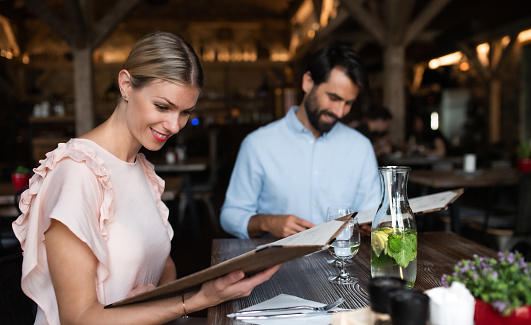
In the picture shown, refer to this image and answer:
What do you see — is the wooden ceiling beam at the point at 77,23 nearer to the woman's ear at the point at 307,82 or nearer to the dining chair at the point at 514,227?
the woman's ear at the point at 307,82

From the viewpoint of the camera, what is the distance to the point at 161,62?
4.43 feet

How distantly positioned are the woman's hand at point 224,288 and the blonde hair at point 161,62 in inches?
24.2

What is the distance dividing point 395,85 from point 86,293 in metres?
6.51

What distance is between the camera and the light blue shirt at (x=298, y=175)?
2.25 meters

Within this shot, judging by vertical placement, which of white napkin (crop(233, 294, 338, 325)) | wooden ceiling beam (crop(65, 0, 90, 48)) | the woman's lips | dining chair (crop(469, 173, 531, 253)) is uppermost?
wooden ceiling beam (crop(65, 0, 90, 48))

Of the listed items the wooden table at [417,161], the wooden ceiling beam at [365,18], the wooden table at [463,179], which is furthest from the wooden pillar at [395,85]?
the wooden table at [463,179]

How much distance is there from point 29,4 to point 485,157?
7.08 metres

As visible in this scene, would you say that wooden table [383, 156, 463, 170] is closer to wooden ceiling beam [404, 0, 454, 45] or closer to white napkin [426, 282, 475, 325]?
wooden ceiling beam [404, 0, 454, 45]

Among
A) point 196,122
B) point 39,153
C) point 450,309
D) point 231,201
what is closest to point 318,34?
point 196,122

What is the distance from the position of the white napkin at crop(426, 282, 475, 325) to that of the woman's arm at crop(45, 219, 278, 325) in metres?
0.43

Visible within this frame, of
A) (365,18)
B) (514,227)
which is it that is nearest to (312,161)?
(514,227)

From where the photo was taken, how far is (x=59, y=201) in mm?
1146

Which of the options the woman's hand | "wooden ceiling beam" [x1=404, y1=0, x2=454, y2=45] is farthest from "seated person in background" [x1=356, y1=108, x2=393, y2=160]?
the woman's hand

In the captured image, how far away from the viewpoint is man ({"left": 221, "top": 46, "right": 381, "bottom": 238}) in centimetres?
221
